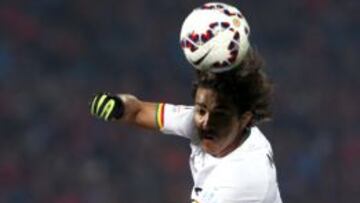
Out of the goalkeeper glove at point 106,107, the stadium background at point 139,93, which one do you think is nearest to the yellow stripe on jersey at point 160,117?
the goalkeeper glove at point 106,107

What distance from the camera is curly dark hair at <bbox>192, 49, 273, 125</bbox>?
3.90 meters

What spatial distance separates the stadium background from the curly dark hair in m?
3.53

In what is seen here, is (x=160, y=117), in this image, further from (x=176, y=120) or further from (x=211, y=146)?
(x=211, y=146)

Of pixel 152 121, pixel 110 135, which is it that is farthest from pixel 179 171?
pixel 152 121

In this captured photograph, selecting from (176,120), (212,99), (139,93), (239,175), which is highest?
(212,99)

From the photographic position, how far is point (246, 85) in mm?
3951

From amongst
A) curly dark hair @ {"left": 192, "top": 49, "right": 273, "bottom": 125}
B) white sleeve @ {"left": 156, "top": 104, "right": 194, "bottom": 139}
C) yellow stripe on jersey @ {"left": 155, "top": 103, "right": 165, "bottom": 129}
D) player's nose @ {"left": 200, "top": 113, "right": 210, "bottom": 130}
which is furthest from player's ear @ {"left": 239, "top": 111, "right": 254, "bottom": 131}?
yellow stripe on jersey @ {"left": 155, "top": 103, "right": 165, "bottom": 129}

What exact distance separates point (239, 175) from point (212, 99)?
26 centimetres

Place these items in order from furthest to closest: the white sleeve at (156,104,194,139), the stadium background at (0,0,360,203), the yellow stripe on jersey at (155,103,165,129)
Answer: the stadium background at (0,0,360,203)
the yellow stripe on jersey at (155,103,165,129)
the white sleeve at (156,104,194,139)

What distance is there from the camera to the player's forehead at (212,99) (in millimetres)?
3887

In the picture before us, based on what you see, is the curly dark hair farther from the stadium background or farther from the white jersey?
the stadium background

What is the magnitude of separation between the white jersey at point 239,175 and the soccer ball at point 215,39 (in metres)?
0.29

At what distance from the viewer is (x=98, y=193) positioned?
755 centimetres

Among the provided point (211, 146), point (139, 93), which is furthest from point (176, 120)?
point (139, 93)
